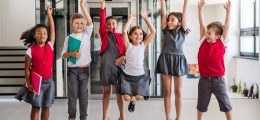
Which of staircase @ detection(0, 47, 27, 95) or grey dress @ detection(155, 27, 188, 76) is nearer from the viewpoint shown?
grey dress @ detection(155, 27, 188, 76)

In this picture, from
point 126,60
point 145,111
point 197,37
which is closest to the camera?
point 126,60

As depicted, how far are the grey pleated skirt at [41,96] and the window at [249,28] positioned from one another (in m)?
5.28

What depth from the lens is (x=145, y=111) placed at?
5.54m

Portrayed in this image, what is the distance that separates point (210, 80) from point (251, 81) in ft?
14.9

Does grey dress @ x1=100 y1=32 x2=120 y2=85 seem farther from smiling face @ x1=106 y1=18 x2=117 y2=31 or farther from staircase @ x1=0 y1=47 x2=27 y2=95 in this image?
staircase @ x1=0 y1=47 x2=27 y2=95

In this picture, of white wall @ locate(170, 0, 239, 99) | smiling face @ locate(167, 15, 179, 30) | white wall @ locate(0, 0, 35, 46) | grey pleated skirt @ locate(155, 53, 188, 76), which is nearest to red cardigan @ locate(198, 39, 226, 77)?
grey pleated skirt @ locate(155, 53, 188, 76)

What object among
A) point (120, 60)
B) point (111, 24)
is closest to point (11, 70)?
point (111, 24)

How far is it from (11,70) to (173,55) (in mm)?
5013

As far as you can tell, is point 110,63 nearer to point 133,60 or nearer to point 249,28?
point 133,60

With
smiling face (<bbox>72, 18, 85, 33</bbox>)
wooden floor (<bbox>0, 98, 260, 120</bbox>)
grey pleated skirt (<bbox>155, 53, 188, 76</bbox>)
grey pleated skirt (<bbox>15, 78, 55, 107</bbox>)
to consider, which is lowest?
wooden floor (<bbox>0, 98, 260, 120</bbox>)

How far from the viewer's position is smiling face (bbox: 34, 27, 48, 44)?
3885mm

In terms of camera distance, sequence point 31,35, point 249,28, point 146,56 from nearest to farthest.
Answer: point 31,35, point 146,56, point 249,28

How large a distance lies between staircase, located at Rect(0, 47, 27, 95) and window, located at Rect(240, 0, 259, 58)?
4.75 meters

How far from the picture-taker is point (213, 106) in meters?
5.90
